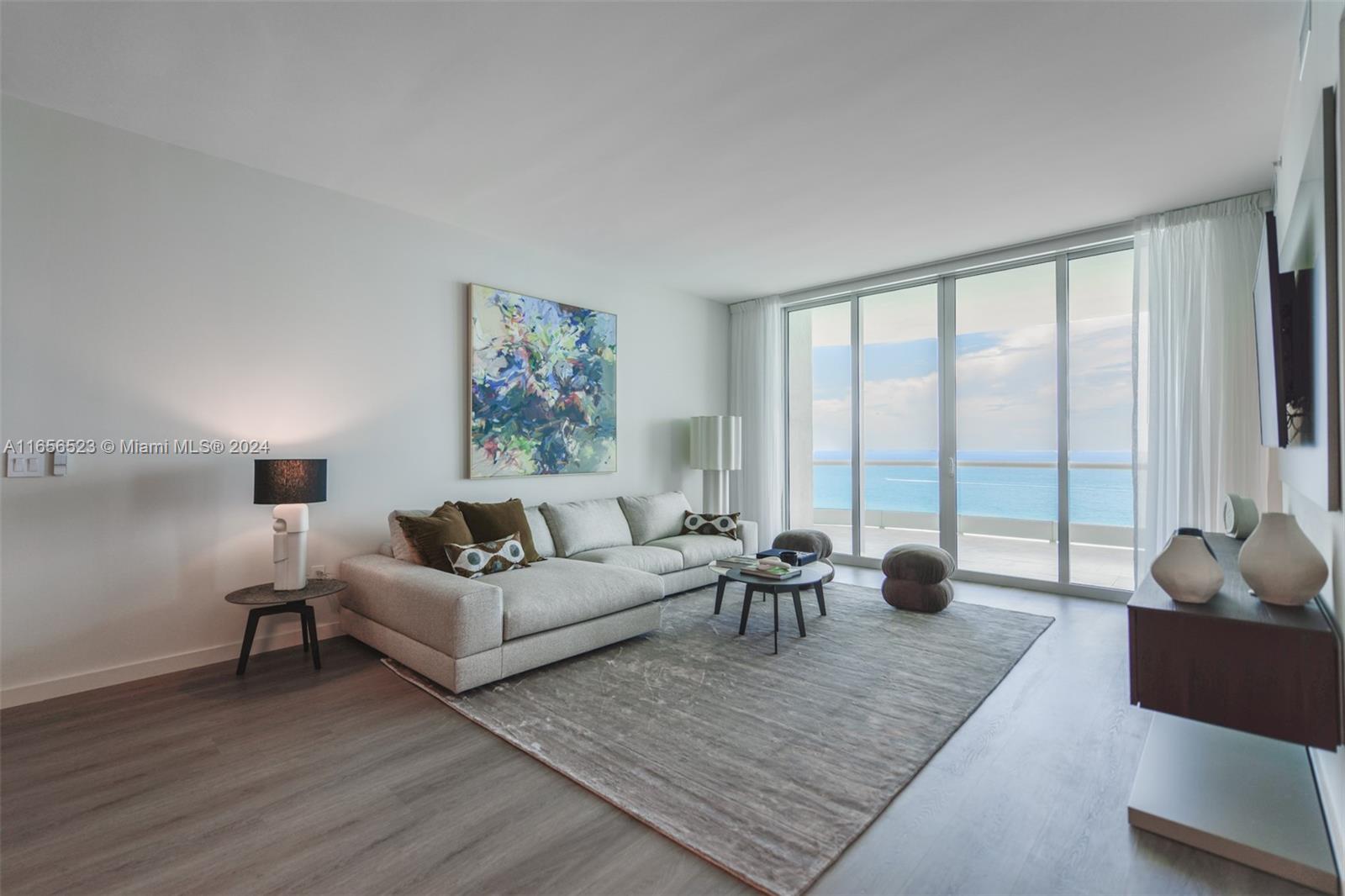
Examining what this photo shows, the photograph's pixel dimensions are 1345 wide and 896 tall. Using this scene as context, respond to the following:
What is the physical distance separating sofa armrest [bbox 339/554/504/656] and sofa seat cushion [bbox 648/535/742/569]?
6.55ft

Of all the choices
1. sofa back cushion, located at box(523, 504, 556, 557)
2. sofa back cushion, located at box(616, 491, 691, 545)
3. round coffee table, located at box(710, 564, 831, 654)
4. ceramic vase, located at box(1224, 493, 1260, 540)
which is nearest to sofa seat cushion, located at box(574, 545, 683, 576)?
sofa back cushion, located at box(523, 504, 556, 557)

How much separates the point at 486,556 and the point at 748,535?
269 cm

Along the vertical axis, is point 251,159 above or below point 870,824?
above

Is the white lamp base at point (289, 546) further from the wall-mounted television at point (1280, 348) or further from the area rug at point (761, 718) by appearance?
the wall-mounted television at point (1280, 348)

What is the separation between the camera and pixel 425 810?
6.50ft

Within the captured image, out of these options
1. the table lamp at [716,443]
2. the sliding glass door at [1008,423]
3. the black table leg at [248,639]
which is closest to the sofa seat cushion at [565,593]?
the black table leg at [248,639]

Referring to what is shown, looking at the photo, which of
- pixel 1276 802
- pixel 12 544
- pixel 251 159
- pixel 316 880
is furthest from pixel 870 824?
pixel 251 159

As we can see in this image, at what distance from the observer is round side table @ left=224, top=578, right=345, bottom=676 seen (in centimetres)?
304

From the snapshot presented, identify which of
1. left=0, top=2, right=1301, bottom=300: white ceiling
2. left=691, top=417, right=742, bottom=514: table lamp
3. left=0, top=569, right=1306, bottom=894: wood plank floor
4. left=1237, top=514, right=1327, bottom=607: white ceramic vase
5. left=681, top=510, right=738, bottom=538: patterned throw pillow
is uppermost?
left=0, top=2, right=1301, bottom=300: white ceiling

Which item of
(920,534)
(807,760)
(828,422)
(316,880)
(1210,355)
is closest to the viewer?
(316,880)

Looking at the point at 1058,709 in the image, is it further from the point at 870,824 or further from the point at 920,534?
the point at 920,534

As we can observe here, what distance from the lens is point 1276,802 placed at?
1.90 meters

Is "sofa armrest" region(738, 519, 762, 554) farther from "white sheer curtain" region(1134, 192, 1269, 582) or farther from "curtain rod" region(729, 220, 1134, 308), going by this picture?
"white sheer curtain" region(1134, 192, 1269, 582)

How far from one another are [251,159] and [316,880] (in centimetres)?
355
